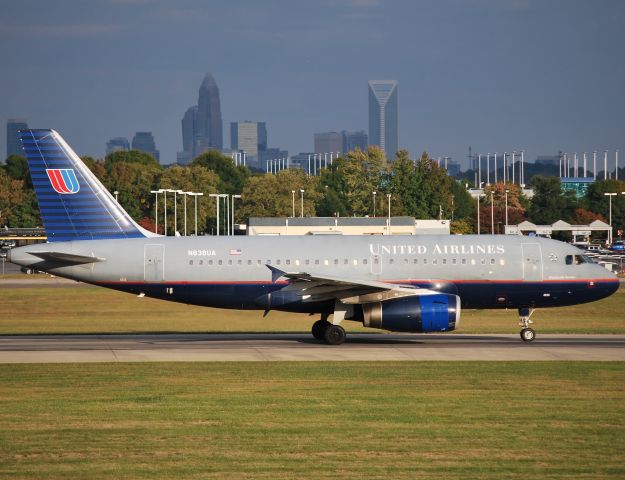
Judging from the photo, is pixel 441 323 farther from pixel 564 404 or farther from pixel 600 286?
pixel 564 404

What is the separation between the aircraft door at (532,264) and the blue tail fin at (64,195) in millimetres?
14412

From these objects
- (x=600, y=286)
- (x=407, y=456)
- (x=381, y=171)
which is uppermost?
(x=381, y=171)

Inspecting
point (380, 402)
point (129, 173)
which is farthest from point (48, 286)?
point (129, 173)

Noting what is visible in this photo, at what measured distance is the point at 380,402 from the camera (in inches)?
992

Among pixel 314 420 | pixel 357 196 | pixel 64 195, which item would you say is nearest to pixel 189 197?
pixel 357 196

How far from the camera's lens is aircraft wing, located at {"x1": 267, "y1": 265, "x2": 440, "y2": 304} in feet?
118

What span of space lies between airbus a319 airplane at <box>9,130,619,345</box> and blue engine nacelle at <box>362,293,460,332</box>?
1.70 meters

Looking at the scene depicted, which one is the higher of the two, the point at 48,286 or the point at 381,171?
the point at 381,171

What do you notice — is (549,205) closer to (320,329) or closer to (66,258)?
(320,329)

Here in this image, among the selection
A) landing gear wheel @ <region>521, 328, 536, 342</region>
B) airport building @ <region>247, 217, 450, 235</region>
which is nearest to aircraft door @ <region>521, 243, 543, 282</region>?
landing gear wheel @ <region>521, 328, 536, 342</region>

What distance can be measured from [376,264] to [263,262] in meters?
4.03

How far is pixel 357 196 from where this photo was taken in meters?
175

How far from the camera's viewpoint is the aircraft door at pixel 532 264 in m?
38.6

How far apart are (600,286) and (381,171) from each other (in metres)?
143
